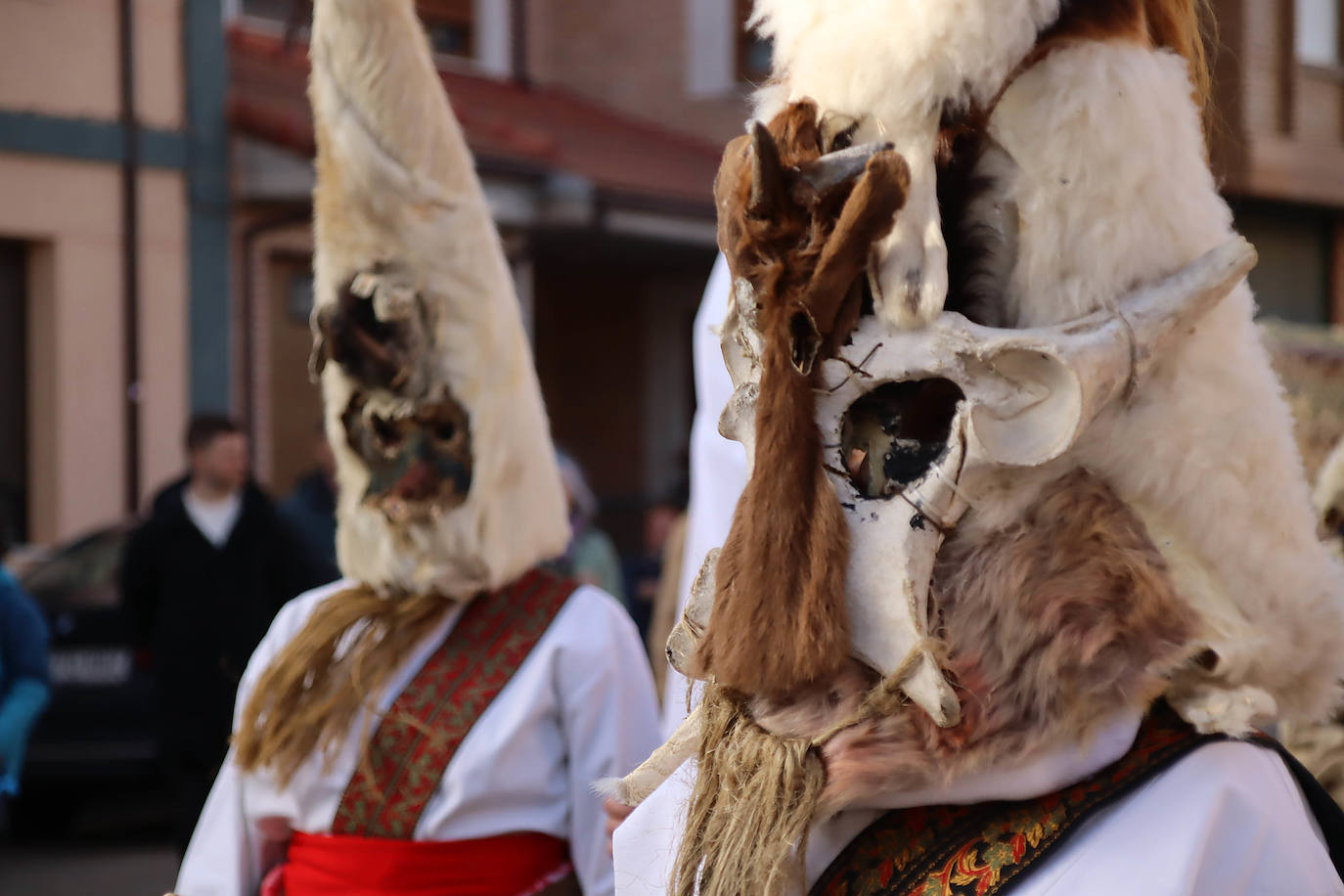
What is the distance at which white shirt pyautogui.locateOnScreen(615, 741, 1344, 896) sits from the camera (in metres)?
1.36

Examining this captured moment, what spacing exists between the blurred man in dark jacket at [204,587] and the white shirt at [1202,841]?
3.82 metres

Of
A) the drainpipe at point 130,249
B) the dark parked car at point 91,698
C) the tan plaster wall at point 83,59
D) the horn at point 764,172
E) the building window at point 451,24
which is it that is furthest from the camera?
the building window at point 451,24

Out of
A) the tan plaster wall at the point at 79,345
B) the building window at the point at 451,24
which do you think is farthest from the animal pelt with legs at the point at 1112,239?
the building window at the point at 451,24

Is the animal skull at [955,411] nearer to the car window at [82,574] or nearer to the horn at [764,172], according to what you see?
the horn at [764,172]

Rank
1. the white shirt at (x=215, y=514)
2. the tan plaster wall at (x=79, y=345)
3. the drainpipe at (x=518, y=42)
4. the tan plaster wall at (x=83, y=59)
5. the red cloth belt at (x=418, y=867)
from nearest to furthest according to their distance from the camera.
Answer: the red cloth belt at (x=418, y=867) < the white shirt at (x=215, y=514) < the tan plaster wall at (x=83, y=59) < the tan plaster wall at (x=79, y=345) < the drainpipe at (x=518, y=42)

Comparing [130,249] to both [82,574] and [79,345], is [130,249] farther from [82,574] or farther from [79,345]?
[82,574]

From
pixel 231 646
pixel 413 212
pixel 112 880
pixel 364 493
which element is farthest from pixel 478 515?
pixel 112 880

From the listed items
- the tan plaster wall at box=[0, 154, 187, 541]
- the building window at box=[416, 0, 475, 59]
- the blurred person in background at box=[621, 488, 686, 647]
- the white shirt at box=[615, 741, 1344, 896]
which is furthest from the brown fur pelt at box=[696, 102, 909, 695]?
the building window at box=[416, 0, 475, 59]

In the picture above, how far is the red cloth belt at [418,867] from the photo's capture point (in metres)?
2.66

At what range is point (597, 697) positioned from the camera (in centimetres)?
282

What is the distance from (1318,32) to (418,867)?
1131cm

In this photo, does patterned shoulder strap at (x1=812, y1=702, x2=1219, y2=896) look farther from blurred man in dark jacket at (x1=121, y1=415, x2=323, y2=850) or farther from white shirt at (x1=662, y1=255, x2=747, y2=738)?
blurred man in dark jacket at (x1=121, y1=415, x2=323, y2=850)

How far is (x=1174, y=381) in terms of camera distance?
1.44 m

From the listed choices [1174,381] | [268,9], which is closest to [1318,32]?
[268,9]
